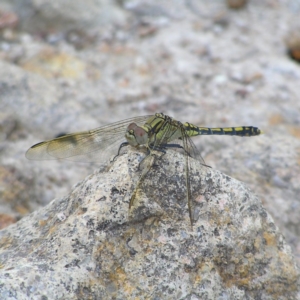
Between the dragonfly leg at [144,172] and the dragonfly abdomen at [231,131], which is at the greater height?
the dragonfly abdomen at [231,131]

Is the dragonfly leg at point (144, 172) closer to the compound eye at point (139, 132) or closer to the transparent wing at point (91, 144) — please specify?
the compound eye at point (139, 132)

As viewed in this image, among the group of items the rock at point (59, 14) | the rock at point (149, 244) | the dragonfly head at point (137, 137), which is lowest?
the rock at point (149, 244)

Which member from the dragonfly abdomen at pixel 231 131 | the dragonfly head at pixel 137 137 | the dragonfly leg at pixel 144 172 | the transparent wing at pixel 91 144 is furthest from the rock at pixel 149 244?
the dragonfly abdomen at pixel 231 131

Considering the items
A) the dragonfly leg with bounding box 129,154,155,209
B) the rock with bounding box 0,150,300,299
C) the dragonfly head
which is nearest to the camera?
the rock with bounding box 0,150,300,299

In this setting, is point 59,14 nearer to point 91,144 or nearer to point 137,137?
point 91,144

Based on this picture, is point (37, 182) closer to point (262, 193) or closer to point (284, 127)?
point (262, 193)

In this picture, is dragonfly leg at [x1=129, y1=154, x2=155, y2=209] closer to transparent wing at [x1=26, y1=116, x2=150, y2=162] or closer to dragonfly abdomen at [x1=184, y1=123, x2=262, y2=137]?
transparent wing at [x1=26, y1=116, x2=150, y2=162]

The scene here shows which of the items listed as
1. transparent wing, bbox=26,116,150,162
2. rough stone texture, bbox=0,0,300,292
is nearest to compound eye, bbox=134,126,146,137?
transparent wing, bbox=26,116,150,162

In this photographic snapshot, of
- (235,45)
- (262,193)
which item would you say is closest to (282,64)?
(235,45)
